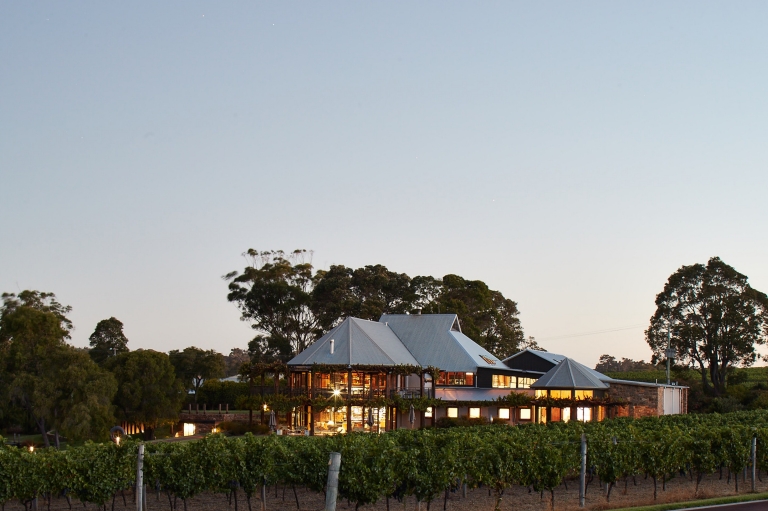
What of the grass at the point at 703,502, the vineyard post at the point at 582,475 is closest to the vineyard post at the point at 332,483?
the vineyard post at the point at 582,475

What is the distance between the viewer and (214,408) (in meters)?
63.5

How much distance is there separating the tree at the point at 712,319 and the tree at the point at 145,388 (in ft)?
124

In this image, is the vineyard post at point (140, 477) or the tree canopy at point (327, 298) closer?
the vineyard post at point (140, 477)

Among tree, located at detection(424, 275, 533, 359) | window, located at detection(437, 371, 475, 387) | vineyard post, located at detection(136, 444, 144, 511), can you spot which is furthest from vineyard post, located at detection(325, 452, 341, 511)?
tree, located at detection(424, 275, 533, 359)

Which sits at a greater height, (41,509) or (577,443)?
(577,443)

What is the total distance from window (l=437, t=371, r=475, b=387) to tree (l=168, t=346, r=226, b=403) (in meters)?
19.9

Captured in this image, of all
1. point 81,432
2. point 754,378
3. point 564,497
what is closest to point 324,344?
point 81,432

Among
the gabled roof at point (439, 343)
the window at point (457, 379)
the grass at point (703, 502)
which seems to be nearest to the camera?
the grass at point (703, 502)

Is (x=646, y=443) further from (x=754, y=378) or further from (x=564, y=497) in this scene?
(x=754, y=378)

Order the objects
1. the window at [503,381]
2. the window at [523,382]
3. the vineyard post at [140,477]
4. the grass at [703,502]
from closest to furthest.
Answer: the vineyard post at [140,477] < the grass at [703,502] < the window at [503,381] < the window at [523,382]

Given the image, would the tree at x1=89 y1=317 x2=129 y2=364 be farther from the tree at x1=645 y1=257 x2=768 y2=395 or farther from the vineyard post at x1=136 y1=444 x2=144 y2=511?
the vineyard post at x1=136 y1=444 x2=144 y2=511

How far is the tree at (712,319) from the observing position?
6347 centimetres

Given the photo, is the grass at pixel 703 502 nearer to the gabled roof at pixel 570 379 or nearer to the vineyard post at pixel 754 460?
the vineyard post at pixel 754 460

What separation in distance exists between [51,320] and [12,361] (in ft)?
10.0
